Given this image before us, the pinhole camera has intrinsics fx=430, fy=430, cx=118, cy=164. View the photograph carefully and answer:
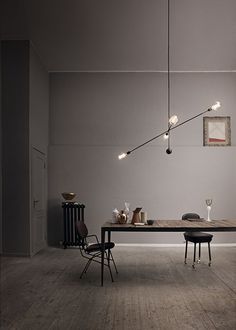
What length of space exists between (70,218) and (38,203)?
89 cm

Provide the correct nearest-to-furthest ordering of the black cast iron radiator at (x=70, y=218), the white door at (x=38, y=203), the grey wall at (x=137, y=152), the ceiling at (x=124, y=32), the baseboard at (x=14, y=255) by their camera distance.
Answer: the ceiling at (x=124, y=32), the baseboard at (x=14, y=255), the white door at (x=38, y=203), the black cast iron radiator at (x=70, y=218), the grey wall at (x=137, y=152)

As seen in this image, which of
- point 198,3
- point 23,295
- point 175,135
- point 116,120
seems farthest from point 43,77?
point 23,295

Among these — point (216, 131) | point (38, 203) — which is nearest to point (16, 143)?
point (38, 203)

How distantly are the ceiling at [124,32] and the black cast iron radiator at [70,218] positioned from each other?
3045mm

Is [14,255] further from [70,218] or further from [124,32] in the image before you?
[124,32]

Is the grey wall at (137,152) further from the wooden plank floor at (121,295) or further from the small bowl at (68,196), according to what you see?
the wooden plank floor at (121,295)

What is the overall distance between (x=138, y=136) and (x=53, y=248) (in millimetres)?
3102

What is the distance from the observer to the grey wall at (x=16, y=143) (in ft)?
25.8

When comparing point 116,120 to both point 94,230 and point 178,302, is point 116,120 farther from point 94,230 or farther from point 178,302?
point 178,302

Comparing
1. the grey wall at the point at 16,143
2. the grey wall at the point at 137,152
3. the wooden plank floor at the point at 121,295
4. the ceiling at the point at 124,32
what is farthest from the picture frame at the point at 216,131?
the grey wall at the point at 16,143

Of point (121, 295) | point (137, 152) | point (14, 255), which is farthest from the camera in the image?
point (137, 152)

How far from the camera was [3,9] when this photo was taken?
259 inches

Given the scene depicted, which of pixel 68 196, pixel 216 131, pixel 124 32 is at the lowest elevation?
pixel 68 196

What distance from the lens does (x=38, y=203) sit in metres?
8.70
